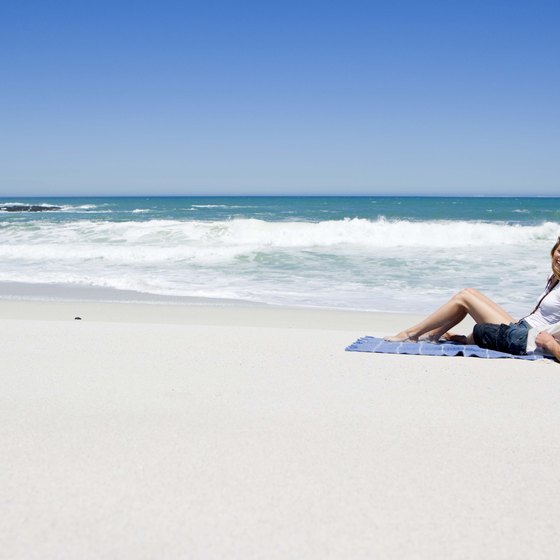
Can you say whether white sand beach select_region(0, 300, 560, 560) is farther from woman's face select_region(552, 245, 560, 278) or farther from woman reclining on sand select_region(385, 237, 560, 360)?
woman's face select_region(552, 245, 560, 278)

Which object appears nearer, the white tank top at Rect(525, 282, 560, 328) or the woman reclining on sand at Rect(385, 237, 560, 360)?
the woman reclining on sand at Rect(385, 237, 560, 360)

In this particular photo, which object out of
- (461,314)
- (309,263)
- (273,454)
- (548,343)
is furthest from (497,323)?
(309,263)

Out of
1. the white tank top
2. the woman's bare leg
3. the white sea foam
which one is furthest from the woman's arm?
the white sea foam

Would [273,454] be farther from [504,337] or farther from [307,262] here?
[307,262]

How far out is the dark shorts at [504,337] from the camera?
4.44m

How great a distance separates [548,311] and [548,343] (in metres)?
0.41

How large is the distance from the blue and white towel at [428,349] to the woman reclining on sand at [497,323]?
9 centimetres

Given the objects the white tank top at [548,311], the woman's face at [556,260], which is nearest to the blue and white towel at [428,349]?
the white tank top at [548,311]

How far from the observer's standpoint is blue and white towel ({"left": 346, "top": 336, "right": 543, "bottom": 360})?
4410 mm

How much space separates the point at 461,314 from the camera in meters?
4.96

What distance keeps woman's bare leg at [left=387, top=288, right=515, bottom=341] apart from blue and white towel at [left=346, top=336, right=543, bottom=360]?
0.20m

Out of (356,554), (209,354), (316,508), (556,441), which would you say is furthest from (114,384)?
(556,441)

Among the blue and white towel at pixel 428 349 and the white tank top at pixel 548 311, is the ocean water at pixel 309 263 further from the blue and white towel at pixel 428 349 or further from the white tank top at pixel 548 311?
the blue and white towel at pixel 428 349

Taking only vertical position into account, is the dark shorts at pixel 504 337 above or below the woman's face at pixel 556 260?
below
